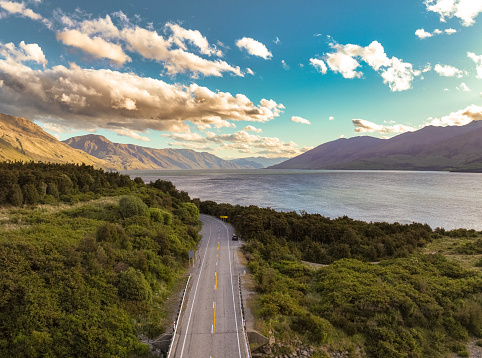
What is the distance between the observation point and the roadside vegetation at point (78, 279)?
19.2m

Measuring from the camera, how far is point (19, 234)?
29297 millimetres

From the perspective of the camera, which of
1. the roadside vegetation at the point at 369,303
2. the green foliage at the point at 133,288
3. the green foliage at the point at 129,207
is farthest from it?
the green foliage at the point at 129,207

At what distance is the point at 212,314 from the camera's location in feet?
81.9

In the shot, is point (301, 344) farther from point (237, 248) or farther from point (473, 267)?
point (473, 267)

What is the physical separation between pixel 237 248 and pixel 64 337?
110ft

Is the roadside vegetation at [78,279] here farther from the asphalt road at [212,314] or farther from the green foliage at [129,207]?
the asphalt road at [212,314]

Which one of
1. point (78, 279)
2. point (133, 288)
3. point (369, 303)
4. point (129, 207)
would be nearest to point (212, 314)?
point (133, 288)

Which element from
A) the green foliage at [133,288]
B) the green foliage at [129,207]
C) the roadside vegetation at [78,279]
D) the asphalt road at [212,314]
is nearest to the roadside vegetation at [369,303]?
the asphalt road at [212,314]

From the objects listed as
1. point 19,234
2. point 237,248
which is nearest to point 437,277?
point 237,248

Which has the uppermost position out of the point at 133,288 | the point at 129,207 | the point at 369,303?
the point at 129,207

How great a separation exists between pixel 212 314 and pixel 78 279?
1401cm

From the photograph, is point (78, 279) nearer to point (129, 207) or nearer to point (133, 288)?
point (133, 288)

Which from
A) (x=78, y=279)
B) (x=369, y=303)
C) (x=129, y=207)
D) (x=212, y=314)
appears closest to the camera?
(x=78, y=279)

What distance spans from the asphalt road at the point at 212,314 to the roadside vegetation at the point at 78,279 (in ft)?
8.96
